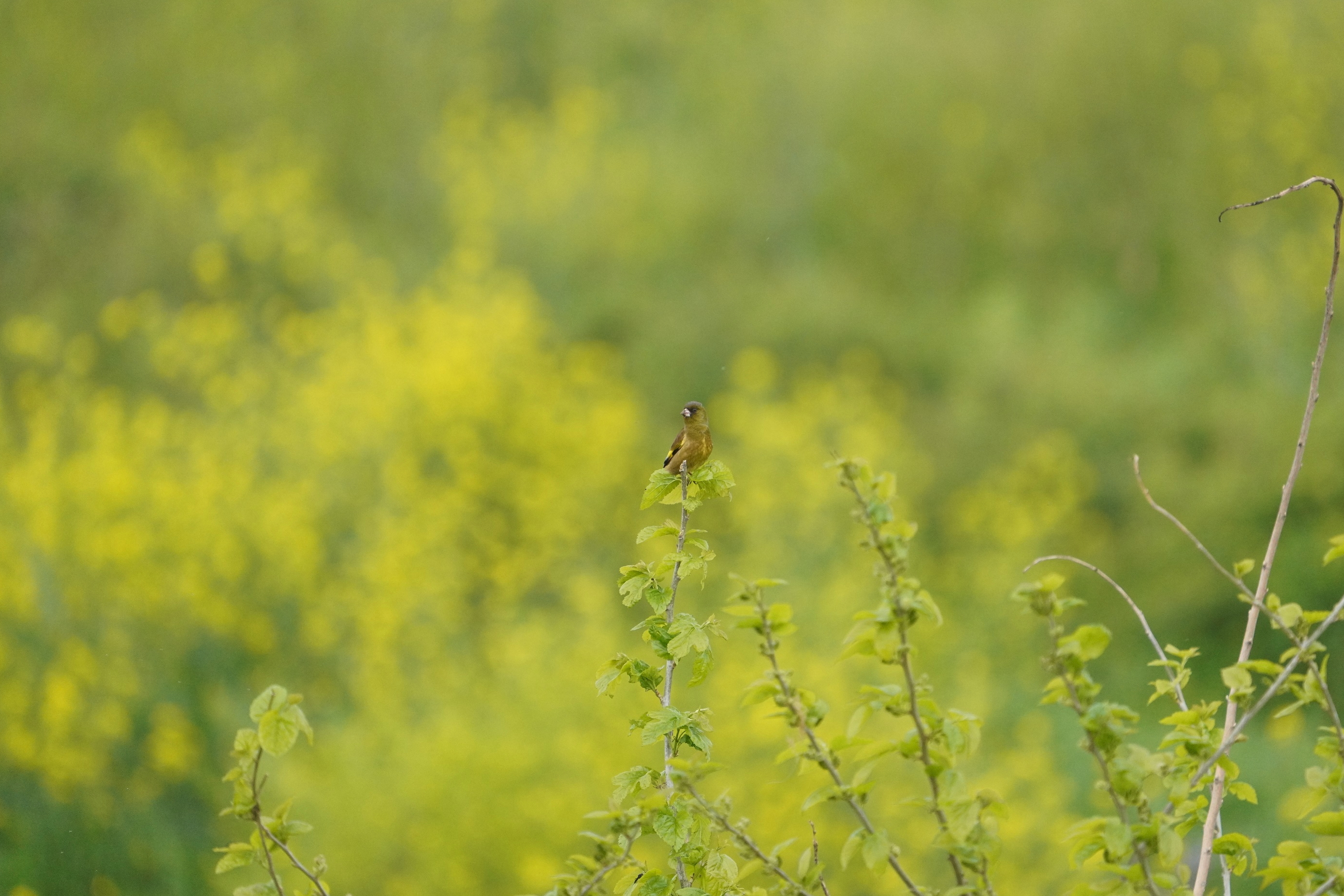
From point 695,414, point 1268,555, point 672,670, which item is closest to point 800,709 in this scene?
point 672,670

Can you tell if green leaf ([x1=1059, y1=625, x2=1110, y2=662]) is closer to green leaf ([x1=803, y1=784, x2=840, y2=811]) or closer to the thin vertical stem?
green leaf ([x1=803, y1=784, x2=840, y2=811])

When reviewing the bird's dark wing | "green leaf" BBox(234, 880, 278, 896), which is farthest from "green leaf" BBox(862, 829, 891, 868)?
the bird's dark wing

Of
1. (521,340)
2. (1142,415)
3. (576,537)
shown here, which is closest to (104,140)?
(521,340)

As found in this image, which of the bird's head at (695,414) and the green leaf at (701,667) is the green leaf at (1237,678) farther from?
the bird's head at (695,414)

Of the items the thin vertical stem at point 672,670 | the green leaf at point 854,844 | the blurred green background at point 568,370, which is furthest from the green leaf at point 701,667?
the blurred green background at point 568,370

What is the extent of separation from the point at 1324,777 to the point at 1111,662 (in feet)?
28.7

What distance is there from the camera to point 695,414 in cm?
223

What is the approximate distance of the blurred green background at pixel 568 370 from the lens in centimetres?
671

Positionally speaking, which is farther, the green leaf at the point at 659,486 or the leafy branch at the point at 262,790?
the green leaf at the point at 659,486

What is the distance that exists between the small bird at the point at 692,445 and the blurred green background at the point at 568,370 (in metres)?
2.77

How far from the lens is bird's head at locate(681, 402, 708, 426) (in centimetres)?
218

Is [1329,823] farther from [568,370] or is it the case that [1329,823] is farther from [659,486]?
[568,370]

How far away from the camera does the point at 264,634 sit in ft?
28.7

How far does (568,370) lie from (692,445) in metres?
9.63
